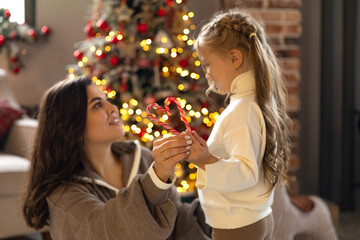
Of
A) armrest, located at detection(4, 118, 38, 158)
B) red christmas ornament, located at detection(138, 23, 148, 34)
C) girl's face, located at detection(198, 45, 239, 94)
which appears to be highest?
red christmas ornament, located at detection(138, 23, 148, 34)

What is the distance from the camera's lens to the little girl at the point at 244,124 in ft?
4.66

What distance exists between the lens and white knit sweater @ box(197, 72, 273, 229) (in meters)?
1.36

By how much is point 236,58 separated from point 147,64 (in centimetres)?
196

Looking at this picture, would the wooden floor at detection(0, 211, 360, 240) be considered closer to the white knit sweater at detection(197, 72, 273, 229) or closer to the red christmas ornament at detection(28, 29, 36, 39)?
the red christmas ornament at detection(28, 29, 36, 39)

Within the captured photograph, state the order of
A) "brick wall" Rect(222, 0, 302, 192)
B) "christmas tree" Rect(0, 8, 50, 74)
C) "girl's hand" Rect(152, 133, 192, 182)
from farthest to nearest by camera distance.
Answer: "christmas tree" Rect(0, 8, 50, 74) < "brick wall" Rect(222, 0, 302, 192) < "girl's hand" Rect(152, 133, 192, 182)

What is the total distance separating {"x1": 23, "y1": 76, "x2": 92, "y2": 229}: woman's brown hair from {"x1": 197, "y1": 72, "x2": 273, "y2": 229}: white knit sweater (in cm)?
44

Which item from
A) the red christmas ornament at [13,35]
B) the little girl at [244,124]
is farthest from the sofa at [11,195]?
the little girl at [244,124]

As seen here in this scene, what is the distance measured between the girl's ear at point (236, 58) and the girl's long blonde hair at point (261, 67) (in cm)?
1

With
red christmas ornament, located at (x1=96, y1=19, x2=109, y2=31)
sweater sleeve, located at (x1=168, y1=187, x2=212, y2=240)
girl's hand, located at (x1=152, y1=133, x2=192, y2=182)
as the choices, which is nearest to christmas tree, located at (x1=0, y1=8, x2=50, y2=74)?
red christmas ornament, located at (x1=96, y1=19, x2=109, y2=31)

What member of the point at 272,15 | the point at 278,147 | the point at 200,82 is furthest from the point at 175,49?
the point at 278,147

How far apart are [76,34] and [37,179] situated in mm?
3020

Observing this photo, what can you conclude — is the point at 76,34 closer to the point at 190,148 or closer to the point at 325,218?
the point at 325,218

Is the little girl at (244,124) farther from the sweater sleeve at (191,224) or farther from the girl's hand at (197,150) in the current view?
the sweater sleeve at (191,224)

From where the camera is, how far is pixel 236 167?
1354 mm
